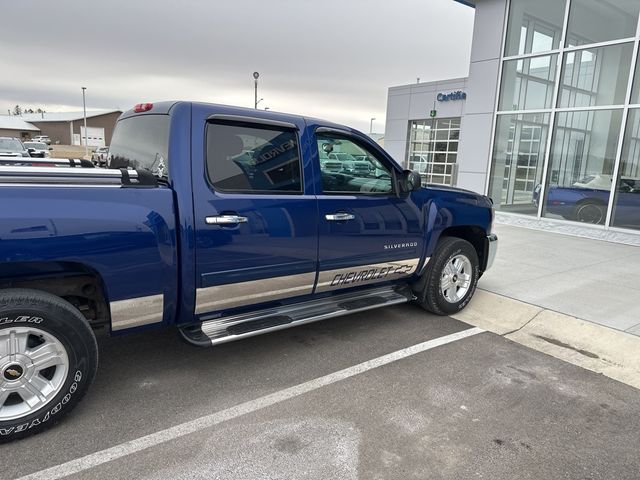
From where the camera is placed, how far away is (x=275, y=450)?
2693mm

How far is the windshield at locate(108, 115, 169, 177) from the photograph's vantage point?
3256mm

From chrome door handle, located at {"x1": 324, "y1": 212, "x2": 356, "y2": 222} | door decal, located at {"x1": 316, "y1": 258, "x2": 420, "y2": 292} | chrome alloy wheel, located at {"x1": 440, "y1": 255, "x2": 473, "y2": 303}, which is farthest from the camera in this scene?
chrome alloy wheel, located at {"x1": 440, "y1": 255, "x2": 473, "y2": 303}

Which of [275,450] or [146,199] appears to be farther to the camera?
[146,199]

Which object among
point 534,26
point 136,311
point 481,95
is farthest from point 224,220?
point 534,26

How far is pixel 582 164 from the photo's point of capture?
32.9 feet

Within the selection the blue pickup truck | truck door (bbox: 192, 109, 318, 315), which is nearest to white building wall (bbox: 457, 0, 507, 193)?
the blue pickup truck

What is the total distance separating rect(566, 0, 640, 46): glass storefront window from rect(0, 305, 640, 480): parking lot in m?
8.22

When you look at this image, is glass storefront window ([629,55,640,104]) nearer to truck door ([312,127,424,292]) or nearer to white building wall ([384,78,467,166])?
truck door ([312,127,424,292])

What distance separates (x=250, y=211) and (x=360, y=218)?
3.56 ft

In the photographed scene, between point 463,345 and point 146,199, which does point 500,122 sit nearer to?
point 463,345

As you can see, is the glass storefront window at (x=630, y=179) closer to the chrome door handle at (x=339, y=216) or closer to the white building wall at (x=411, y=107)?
the chrome door handle at (x=339, y=216)

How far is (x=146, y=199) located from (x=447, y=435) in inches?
93.4

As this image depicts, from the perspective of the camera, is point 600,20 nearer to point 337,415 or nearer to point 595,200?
point 595,200

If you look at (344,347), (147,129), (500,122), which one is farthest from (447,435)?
(500,122)
